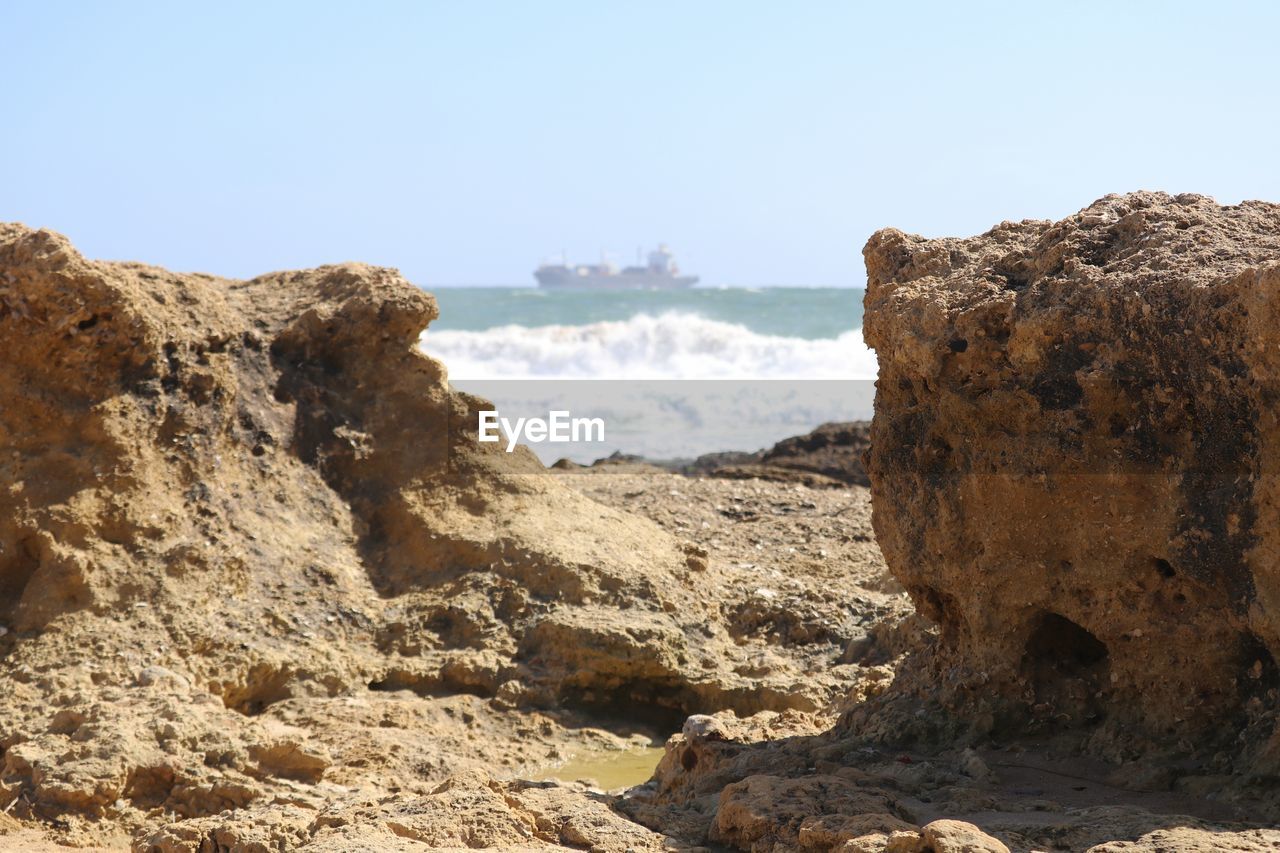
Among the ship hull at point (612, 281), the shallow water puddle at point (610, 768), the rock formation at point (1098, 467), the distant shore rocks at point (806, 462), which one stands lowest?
the shallow water puddle at point (610, 768)

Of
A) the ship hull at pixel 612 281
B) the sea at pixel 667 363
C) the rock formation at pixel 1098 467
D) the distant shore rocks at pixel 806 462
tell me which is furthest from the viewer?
the ship hull at pixel 612 281

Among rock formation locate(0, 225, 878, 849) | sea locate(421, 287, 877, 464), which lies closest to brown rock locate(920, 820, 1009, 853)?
rock formation locate(0, 225, 878, 849)

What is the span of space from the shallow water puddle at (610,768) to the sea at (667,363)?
11.5 metres

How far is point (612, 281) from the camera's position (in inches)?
2183

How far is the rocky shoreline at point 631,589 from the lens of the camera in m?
3.95

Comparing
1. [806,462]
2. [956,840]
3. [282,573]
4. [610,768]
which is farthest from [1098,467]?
[806,462]

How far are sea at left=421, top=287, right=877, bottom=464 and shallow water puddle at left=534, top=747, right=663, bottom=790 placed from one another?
11.5m

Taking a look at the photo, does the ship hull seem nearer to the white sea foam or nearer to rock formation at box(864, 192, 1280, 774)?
the white sea foam

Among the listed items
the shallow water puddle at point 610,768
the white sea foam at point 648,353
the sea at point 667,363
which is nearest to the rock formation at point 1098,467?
the shallow water puddle at point 610,768

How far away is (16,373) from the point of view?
6.28m

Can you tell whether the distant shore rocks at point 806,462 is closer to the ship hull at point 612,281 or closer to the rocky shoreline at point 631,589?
the rocky shoreline at point 631,589

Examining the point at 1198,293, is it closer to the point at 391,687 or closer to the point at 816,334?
the point at 391,687

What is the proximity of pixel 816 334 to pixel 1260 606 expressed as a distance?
27970 millimetres

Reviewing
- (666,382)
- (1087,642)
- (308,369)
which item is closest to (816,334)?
(666,382)
